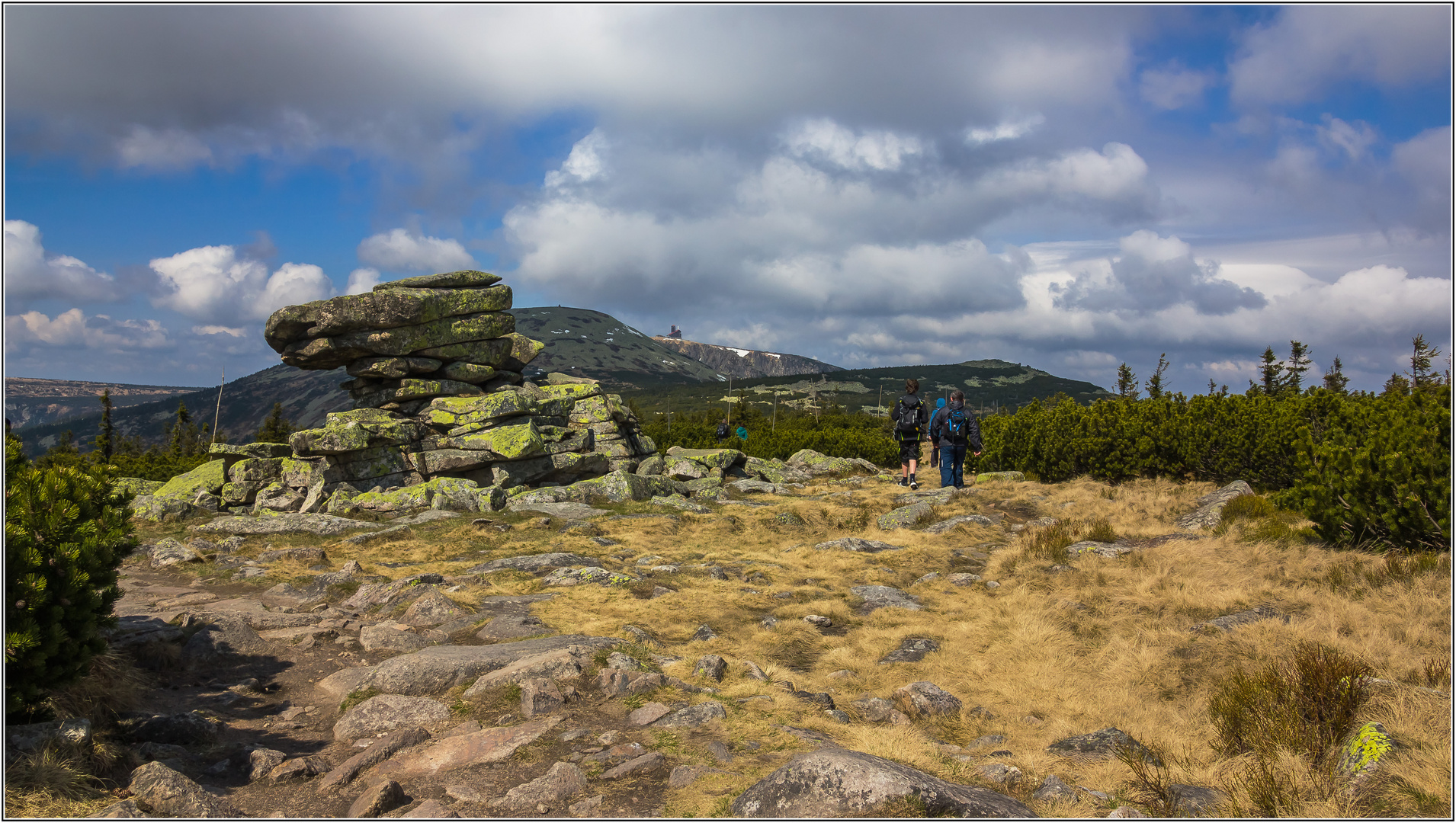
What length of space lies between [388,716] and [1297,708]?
23.2 feet

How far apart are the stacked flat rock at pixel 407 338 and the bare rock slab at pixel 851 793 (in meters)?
23.5

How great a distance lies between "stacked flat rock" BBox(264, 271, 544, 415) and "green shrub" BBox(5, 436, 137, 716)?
65.1ft

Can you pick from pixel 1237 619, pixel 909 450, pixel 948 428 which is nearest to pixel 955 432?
pixel 948 428

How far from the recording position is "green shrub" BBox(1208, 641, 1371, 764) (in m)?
5.08

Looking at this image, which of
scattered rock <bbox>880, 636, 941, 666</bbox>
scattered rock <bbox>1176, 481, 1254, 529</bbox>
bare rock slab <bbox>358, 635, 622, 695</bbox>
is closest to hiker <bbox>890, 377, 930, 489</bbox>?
scattered rock <bbox>1176, 481, 1254, 529</bbox>

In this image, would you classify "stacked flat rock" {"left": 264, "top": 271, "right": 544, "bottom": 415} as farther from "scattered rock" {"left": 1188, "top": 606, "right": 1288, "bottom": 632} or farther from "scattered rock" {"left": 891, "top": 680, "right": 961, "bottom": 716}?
"scattered rock" {"left": 1188, "top": 606, "right": 1288, "bottom": 632}

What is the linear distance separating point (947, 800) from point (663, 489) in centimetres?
1914

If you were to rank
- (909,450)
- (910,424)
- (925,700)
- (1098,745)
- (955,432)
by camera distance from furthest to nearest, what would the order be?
(909,450) → (910,424) → (955,432) → (925,700) → (1098,745)

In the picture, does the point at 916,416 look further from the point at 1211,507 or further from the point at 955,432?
the point at 1211,507


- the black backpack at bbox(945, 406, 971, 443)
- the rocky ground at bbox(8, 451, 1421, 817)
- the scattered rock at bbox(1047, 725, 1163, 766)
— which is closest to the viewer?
the rocky ground at bbox(8, 451, 1421, 817)

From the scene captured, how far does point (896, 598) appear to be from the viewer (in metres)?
10.7

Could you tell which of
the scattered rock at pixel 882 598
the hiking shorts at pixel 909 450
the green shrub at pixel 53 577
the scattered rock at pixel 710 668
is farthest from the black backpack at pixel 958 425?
the green shrub at pixel 53 577

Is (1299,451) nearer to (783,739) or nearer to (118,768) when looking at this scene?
(783,739)

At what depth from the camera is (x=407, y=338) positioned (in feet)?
83.9
